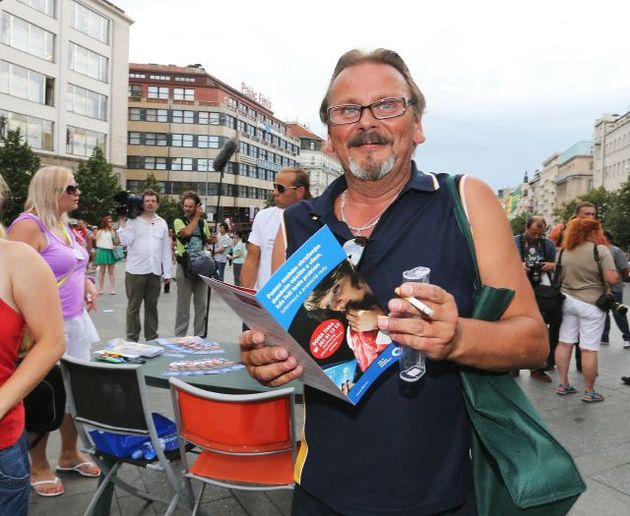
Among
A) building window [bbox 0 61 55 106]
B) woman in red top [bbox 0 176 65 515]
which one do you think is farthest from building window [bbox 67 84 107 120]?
woman in red top [bbox 0 176 65 515]

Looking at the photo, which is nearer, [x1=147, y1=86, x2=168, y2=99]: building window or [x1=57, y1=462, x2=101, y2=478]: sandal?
[x1=57, y1=462, x2=101, y2=478]: sandal

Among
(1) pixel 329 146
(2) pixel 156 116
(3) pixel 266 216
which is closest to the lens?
(1) pixel 329 146

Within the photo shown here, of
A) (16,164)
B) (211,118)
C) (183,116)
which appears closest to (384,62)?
(16,164)

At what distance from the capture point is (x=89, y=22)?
46094 mm

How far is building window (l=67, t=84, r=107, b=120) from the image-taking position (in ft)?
148

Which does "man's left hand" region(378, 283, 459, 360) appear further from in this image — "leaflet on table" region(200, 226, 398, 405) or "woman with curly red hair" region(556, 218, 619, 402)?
"woman with curly red hair" region(556, 218, 619, 402)

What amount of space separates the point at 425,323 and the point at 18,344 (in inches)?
63.5

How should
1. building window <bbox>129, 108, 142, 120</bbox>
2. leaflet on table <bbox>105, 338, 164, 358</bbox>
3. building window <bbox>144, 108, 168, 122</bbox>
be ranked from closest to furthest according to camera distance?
leaflet on table <bbox>105, 338, 164, 358</bbox>
building window <bbox>129, 108, 142, 120</bbox>
building window <bbox>144, 108, 168, 122</bbox>

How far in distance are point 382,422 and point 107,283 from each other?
15.8m

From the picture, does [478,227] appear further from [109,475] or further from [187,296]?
[187,296]

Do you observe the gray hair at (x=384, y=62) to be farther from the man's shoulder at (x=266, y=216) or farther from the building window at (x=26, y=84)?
the building window at (x=26, y=84)

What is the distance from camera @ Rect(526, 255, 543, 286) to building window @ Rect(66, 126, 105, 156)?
44983 mm

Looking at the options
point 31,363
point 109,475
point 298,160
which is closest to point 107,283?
point 109,475

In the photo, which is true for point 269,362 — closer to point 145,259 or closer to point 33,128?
point 145,259
